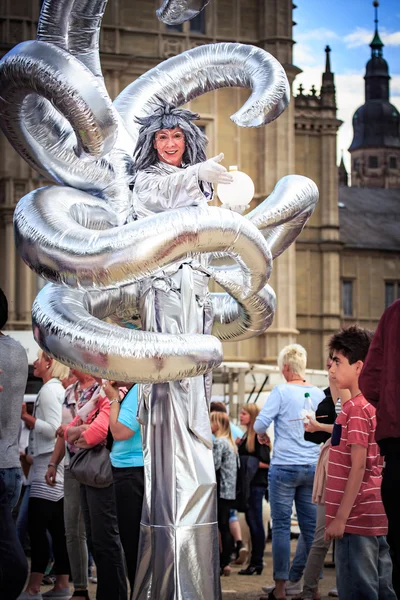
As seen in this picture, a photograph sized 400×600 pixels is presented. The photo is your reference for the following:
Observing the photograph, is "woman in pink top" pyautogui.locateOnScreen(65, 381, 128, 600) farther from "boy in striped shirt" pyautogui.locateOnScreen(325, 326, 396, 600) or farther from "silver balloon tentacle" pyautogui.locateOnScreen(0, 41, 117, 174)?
"silver balloon tentacle" pyautogui.locateOnScreen(0, 41, 117, 174)

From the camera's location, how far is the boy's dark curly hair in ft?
21.1

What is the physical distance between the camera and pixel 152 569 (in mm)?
5652

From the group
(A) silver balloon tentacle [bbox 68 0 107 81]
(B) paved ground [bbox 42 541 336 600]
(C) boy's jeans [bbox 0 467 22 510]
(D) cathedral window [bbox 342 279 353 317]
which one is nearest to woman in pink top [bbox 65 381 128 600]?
(C) boy's jeans [bbox 0 467 22 510]

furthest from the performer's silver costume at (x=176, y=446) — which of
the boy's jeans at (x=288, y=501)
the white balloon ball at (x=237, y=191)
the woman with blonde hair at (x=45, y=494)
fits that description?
the boy's jeans at (x=288, y=501)

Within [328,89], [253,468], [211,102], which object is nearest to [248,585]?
[253,468]

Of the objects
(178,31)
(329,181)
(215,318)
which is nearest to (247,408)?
(215,318)

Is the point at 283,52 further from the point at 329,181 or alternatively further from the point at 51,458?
the point at 51,458

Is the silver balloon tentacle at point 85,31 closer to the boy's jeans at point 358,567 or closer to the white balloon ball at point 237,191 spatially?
the white balloon ball at point 237,191

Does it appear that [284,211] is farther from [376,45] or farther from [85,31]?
[376,45]

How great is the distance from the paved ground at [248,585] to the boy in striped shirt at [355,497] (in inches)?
111

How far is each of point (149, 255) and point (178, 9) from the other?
6.05 ft

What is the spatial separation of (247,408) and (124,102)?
5732 mm

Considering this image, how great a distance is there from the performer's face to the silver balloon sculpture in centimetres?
8

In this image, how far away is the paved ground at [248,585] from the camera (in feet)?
29.3
